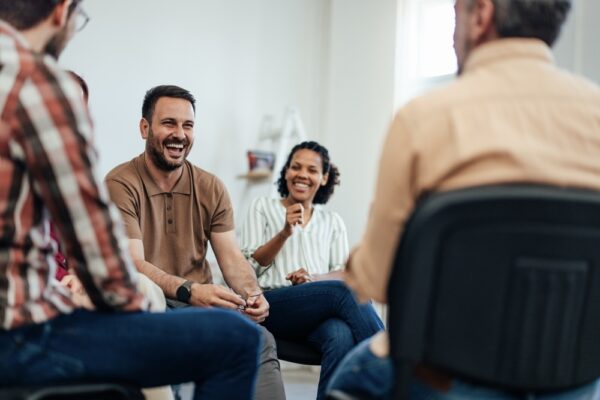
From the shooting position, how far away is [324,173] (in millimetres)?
3256

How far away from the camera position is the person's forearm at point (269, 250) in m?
2.73

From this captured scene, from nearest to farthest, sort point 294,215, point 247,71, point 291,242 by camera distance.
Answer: point 294,215 < point 291,242 < point 247,71

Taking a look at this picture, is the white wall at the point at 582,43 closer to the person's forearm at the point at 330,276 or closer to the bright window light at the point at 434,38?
the bright window light at the point at 434,38

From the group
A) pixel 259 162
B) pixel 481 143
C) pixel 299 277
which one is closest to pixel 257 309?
pixel 299 277

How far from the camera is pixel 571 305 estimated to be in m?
1.03

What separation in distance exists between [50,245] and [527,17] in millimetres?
863

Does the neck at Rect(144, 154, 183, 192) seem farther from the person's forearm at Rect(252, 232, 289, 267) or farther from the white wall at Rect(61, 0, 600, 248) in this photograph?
the white wall at Rect(61, 0, 600, 248)

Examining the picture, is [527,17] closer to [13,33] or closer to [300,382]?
[13,33]

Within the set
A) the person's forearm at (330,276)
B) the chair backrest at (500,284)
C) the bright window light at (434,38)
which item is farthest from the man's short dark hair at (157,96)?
the bright window light at (434,38)

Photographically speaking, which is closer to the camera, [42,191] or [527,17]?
[42,191]

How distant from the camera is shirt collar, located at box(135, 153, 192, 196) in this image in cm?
240

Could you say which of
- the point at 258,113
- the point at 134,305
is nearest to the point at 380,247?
the point at 134,305

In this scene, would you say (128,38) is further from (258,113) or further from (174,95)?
(174,95)

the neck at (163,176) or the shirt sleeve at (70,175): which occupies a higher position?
the shirt sleeve at (70,175)
